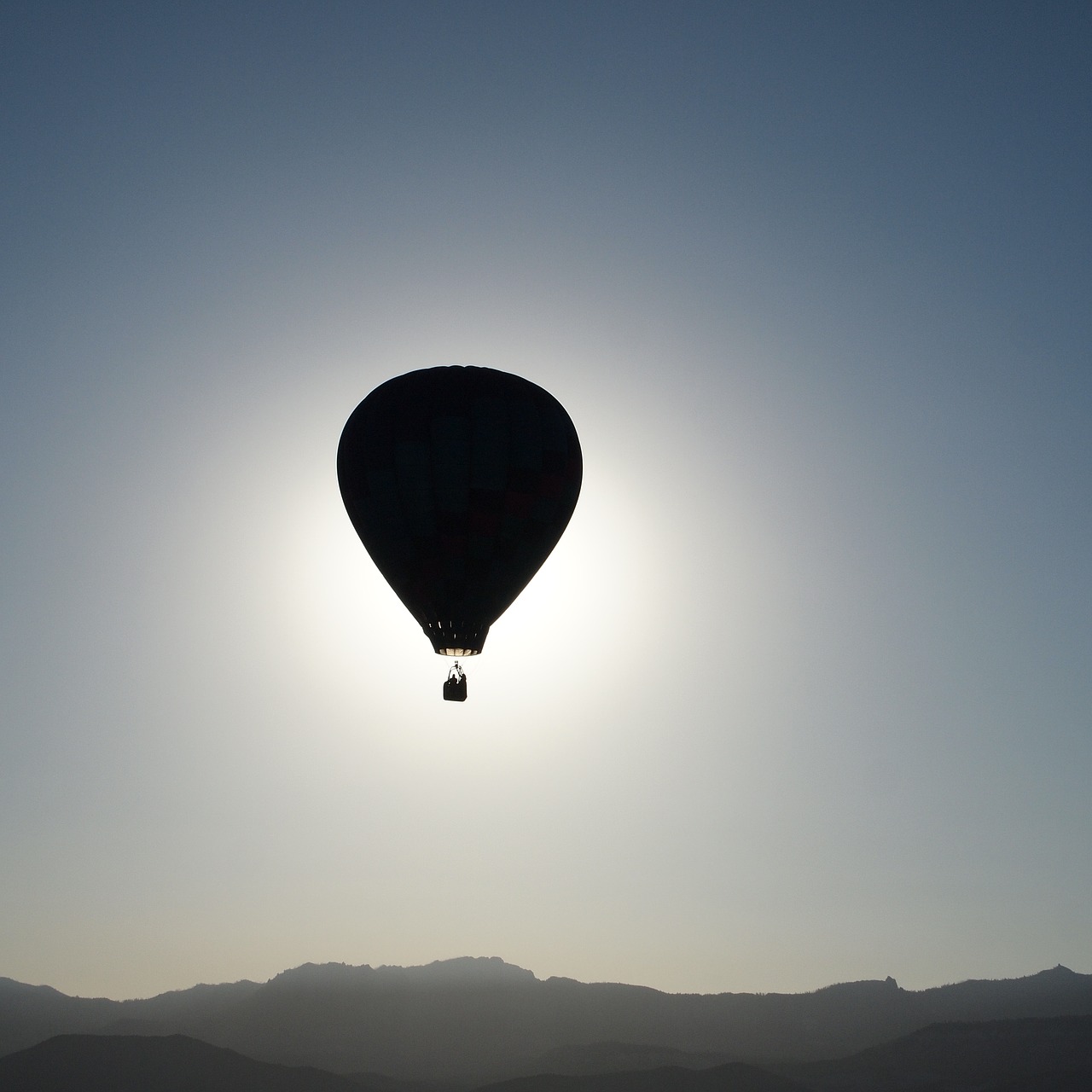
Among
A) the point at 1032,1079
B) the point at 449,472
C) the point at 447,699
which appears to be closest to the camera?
the point at 447,699

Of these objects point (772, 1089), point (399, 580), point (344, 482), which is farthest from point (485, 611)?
point (772, 1089)

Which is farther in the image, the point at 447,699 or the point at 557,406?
the point at 557,406

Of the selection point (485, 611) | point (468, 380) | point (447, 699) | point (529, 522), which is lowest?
point (447, 699)

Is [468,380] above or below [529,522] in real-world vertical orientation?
above

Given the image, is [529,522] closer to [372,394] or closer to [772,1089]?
[372,394]
